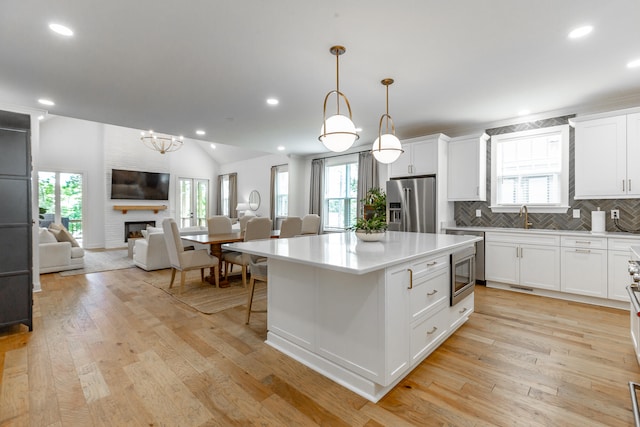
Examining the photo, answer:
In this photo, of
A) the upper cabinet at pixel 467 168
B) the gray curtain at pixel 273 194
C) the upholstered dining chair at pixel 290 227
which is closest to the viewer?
the upholstered dining chair at pixel 290 227

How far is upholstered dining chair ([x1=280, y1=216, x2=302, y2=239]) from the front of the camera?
4527 mm

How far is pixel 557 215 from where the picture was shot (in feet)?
13.9

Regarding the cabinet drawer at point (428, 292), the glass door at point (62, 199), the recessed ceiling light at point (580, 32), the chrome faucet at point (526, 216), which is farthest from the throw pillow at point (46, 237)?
the chrome faucet at point (526, 216)

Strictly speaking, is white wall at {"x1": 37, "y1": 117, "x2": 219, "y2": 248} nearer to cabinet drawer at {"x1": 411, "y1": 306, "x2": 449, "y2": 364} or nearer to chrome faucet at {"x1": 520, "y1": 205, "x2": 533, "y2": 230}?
cabinet drawer at {"x1": 411, "y1": 306, "x2": 449, "y2": 364}

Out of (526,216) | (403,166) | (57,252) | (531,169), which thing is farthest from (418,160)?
(57,252)

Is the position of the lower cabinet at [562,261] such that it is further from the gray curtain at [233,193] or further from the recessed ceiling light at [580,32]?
the gray curtain at [233,193]

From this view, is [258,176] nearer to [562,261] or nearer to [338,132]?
[338,132]

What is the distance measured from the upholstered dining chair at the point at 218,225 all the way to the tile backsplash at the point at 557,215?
13.5 feet

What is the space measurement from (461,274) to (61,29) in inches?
155

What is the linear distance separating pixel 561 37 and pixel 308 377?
328 centimetres

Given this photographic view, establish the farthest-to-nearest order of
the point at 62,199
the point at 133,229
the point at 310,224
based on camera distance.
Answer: the point at 133,229 → the point at 62,199 → the point at 310,224

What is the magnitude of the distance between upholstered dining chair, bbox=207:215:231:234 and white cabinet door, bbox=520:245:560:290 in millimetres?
4679

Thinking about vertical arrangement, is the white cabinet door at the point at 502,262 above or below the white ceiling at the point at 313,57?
below

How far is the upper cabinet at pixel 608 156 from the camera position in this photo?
3.49 m
